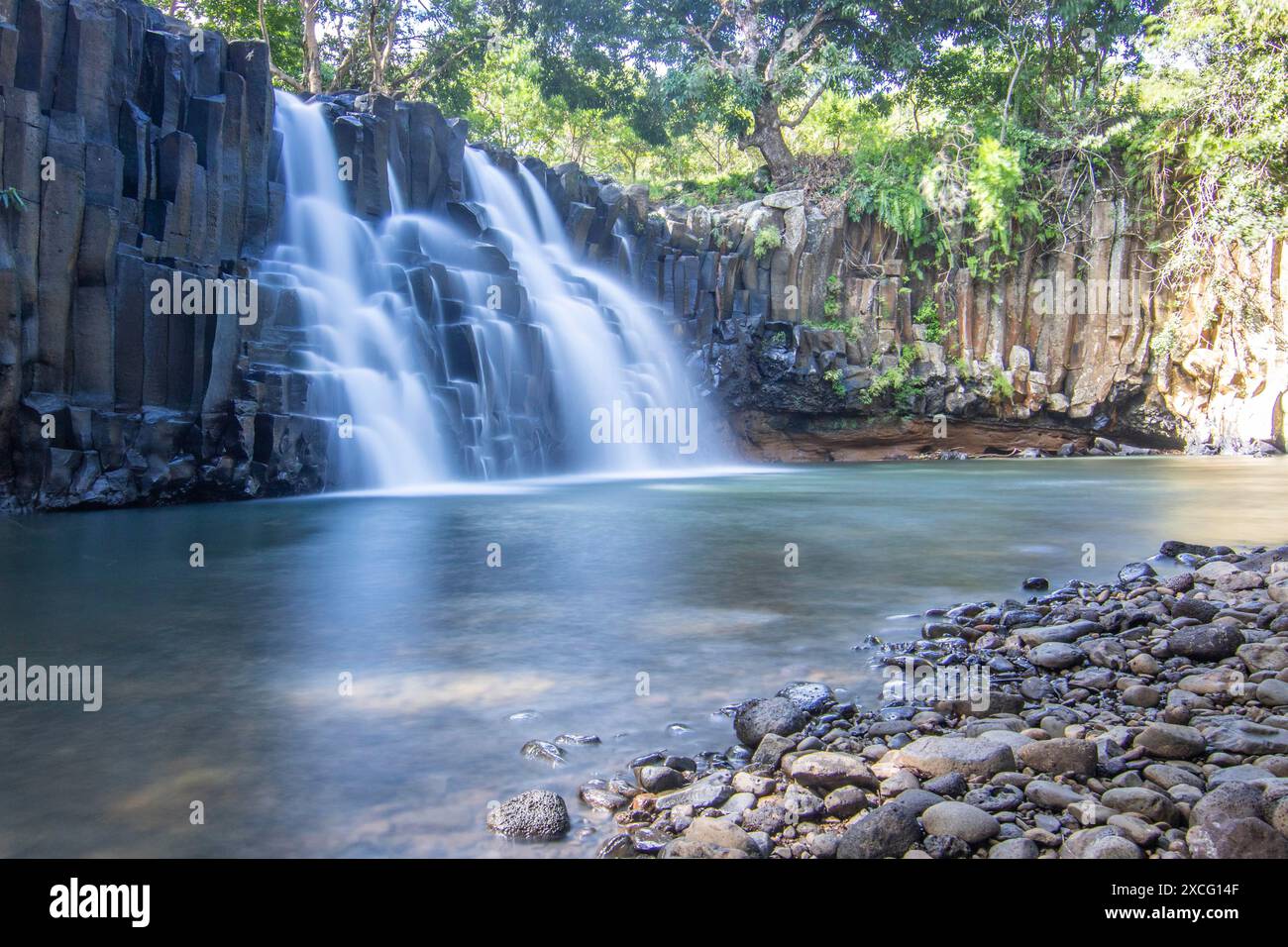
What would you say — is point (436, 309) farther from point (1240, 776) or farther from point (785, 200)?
point (1240, 776)

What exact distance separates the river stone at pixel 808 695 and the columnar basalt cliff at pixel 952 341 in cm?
1960

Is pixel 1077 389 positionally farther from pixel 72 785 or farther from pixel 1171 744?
pixel 72 785

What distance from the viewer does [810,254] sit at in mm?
24250

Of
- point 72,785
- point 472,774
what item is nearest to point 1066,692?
point 472,774

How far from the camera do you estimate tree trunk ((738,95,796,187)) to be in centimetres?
2669

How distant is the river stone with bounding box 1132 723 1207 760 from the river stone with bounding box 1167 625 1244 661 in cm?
133

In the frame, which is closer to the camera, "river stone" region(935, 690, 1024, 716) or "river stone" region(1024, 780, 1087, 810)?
"river stone" region(1024, 780, 1087, 810)

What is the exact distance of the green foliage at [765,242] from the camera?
23.7 metres

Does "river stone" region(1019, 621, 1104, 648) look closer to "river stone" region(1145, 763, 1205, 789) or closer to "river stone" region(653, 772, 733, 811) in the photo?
"river stone" region(1145, 763, 1205, 789)

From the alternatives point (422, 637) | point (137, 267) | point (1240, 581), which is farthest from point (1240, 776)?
point (137, 267)

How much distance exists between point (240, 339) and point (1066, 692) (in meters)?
12.6

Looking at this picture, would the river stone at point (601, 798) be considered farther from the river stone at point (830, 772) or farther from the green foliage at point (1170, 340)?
the green foliage at point (1170, 340)

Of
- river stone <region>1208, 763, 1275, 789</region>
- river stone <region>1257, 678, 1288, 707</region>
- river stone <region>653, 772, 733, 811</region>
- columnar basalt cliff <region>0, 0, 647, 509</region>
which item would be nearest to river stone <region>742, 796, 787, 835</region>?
river stone <region>653, 772, 733, 811</region>

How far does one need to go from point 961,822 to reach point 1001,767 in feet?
1.68
